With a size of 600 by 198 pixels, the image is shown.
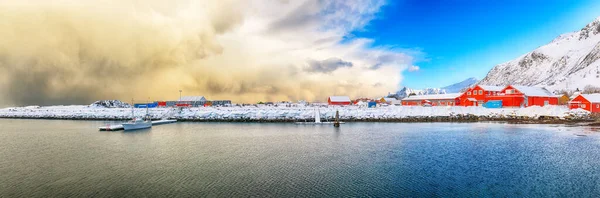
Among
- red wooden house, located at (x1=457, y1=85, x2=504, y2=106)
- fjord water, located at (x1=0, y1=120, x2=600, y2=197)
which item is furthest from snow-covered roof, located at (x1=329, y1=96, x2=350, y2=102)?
fjord water, located at (x1=0, y1=120, x2=600, y2=197)

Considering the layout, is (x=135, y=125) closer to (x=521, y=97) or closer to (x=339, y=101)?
(x=339, y=101)

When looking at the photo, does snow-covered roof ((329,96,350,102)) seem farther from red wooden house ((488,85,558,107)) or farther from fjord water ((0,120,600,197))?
→ fjord water ((0,120,600,197))

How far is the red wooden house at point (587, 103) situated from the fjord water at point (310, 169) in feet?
164

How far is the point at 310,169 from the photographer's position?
76.5 feet

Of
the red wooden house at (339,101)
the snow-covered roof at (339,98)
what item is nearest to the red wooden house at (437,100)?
the red wooden house at (339,101)

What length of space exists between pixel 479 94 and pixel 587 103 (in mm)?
24344

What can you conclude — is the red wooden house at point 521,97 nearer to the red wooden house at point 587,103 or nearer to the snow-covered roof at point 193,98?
the red wooden house at point 587,103

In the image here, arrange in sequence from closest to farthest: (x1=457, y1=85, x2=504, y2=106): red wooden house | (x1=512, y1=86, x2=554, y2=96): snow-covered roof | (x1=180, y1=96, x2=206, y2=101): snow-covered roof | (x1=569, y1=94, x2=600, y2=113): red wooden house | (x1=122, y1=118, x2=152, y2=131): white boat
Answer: (x1=122, y1=118, x2=152, y2=131): white boat
(x1=569, y1=94, x2=600, y2=113): red wooden house
(x1=512, y1=86, x2=554, y2=96): snow-covered roof
(x1=457, y1=85, x2=504, y2=106): red wooden house
(x1=180, y1=96, x2=206, y2=101): snow-covered roof

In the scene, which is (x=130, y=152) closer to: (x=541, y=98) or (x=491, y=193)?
(x=491, y=193)

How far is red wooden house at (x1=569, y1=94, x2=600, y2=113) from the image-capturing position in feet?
240

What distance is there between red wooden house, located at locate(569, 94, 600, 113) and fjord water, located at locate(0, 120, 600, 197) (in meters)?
49.9

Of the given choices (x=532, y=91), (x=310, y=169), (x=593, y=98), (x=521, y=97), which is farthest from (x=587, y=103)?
(x=310, y=169)

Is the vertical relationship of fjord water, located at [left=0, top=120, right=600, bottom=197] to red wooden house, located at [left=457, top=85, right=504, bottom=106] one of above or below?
below

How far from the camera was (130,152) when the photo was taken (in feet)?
105
